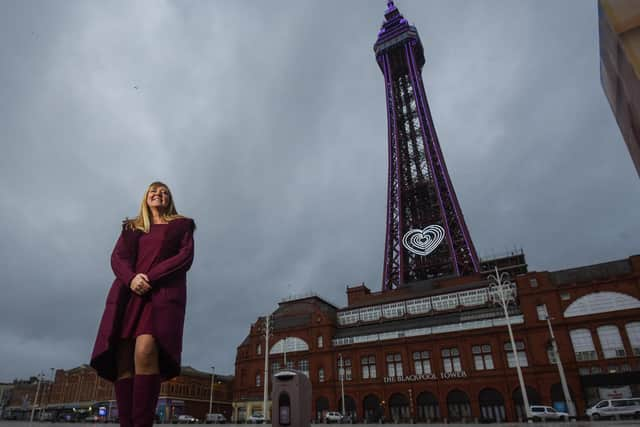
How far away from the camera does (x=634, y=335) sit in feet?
133

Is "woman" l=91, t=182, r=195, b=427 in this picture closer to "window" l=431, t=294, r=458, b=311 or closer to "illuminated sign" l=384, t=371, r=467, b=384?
"illuminated sign" l=384, t=371, r=467, b=384

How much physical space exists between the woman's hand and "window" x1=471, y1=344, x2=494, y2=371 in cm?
4950

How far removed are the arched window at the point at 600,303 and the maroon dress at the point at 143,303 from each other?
5040 centimetres

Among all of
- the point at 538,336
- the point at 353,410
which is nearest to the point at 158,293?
the point at 538,336

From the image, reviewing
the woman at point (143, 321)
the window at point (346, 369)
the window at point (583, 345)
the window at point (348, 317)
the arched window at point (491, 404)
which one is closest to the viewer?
the woman at point (143, 321)

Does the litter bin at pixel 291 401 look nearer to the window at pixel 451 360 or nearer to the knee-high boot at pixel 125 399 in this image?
the knee-high boot at pixel 125 399

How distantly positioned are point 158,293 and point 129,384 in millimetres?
896

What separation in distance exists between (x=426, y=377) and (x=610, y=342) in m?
19.3

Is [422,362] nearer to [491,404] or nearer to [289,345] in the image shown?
[491,404]

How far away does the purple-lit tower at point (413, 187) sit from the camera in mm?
71938

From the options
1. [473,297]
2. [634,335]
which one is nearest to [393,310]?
[473,297]

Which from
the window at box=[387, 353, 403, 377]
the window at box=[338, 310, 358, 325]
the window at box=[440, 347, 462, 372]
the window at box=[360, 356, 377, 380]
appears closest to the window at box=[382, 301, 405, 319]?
the window at box=[338, 310, 358, 325]

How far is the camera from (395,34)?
9606cm

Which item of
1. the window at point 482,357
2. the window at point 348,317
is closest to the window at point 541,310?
the window at point 482,357
